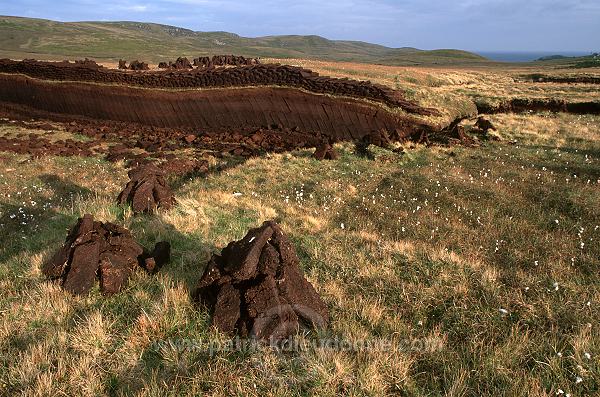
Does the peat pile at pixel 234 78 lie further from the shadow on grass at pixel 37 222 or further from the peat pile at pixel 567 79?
the peat pile at pixel 567 79

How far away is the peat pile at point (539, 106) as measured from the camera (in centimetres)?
2316

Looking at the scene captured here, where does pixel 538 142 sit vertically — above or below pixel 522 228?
above

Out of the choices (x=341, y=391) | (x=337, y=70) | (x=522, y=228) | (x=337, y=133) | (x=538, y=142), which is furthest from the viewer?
(x=337, y=70)

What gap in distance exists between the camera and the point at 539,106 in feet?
80.0

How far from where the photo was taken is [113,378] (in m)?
3.68

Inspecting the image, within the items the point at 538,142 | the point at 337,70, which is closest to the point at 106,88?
the point at 337,70

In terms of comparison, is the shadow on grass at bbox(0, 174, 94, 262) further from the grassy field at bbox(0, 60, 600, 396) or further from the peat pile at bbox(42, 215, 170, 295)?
the peat pile at bbox(42, 215, 170, 295)

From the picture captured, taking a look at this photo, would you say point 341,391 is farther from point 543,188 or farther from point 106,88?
point 106,88

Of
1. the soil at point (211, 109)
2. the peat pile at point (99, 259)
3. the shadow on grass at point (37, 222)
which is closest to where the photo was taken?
the peat pile at point (99, 259)

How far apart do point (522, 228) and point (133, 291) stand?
7547mm

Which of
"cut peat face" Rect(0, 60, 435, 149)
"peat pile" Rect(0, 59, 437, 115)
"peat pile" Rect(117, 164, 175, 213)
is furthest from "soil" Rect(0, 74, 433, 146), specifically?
"peat pile" Rect(117, 164, 175, 213)

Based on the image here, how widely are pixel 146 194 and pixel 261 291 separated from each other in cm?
587

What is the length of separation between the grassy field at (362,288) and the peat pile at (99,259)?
195 millimetres

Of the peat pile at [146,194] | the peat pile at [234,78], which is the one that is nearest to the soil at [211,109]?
the peat pile at [234,78]
